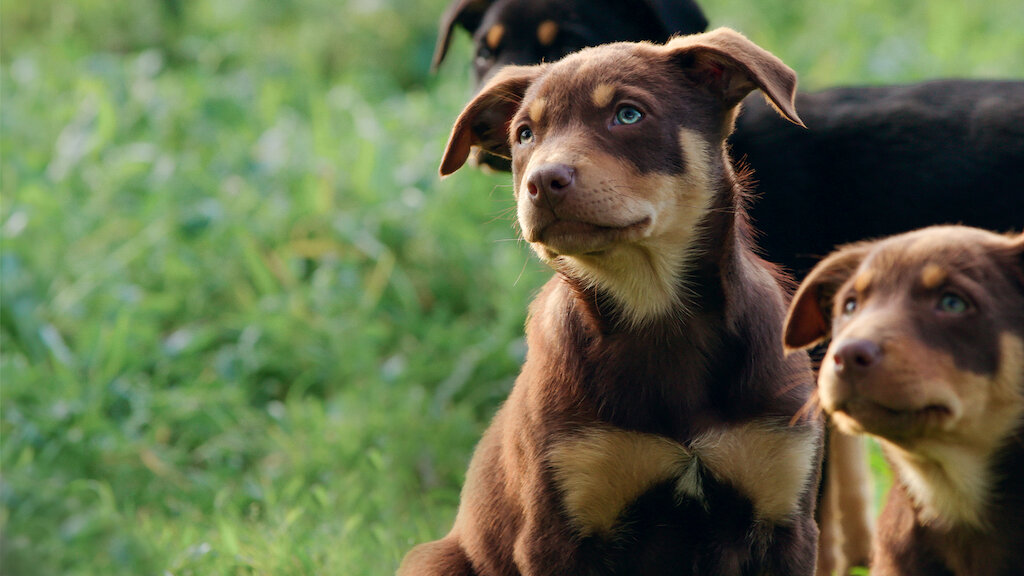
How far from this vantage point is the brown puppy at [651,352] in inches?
→ 134

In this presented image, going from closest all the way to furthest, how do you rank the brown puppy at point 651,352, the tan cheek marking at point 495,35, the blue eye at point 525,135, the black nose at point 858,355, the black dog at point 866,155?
the black nose at point 858,355 → the brown puppy at point 651,352 → the blue eye at point 525,135 → the black dog at point 866,155 → the tan cheek marking at point 495,35

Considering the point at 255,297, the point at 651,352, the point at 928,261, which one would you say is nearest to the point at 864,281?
the point at 928,261

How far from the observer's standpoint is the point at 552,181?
3254 millimetres

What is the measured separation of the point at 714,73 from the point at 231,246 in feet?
14.1

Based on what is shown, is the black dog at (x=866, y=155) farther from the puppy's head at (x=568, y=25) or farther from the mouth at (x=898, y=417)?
the mouth at (x=898, y=417)

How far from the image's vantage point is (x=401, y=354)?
6.82 meters

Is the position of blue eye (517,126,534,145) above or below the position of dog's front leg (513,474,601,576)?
above

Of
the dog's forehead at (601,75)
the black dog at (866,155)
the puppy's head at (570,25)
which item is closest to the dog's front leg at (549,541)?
the dog's forehead at (601,75)

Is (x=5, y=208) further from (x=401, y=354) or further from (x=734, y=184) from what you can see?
(x=734, y=184)

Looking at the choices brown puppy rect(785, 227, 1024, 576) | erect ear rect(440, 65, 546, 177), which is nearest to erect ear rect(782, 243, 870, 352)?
brown puppy rect(785, 227, 1024, 576)

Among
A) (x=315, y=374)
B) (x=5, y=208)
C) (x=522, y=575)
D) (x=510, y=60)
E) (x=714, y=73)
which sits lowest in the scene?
(x=315, y=374)

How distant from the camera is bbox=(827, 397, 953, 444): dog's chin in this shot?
2.83 m

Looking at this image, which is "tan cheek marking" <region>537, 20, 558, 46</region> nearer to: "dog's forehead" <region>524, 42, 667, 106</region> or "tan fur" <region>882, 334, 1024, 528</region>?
"dog's forehead" <region>524, 42, 667, 106</region>

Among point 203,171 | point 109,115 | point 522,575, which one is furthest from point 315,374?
point 522,575
